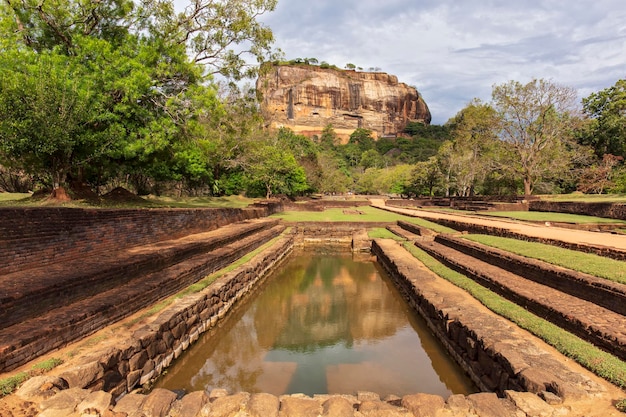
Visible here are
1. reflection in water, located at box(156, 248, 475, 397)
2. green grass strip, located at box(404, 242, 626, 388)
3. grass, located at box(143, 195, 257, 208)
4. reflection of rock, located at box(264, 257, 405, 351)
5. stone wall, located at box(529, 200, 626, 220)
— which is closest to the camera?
green grass strip, located at box(404, 242, 626, 388)

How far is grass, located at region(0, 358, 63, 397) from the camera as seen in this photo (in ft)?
10.3

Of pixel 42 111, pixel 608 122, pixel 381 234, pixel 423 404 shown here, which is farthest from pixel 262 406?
pixel 608 122

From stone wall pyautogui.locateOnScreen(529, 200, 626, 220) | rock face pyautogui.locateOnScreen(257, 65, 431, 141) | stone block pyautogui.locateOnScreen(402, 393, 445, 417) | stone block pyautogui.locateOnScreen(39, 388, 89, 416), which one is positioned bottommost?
stone block pyautogui.locateOnScreen(402, 393, 445, 417)

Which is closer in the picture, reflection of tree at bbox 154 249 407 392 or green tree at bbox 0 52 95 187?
reflection of tree at bbox 154 249 407 392

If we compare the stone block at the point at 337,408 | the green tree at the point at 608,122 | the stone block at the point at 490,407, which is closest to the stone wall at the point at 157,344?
the stone block at the point at 337,408

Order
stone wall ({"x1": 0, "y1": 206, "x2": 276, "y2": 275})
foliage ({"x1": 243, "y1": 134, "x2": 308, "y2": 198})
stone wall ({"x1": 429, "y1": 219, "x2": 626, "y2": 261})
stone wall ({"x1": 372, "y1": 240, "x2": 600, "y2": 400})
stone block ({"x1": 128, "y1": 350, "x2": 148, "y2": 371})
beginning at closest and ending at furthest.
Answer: stone wall ({"x1": 372, "y1": 240, "x2": 600, "y2": 400})
stone block ({"x1": 128, "y1": 350, "x2": 148, "y2": 371})
stone wall ({"x1": 0, "y1": 206, "x2": 276, "y2": 275})
stone wall ({"x1": 429, "y1": 219, "x2": 626, "y2": 261})
foliage ({"x1": 243, "y1": 134, "x2": 308, "y2": 198})

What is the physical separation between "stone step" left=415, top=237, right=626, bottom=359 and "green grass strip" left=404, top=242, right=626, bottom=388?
0.12m

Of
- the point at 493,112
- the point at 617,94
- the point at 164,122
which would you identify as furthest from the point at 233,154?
the point at 617,94

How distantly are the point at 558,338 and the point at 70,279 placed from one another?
21.4 feet

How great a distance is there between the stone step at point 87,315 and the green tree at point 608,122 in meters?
33.7

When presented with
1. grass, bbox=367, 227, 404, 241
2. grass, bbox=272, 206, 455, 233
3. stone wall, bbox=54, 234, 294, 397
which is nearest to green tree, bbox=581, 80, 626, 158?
grass, bbox=272, 206, 455, 233

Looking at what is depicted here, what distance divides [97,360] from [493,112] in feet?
108

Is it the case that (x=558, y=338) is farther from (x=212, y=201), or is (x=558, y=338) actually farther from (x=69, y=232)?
(x=212, y=201)

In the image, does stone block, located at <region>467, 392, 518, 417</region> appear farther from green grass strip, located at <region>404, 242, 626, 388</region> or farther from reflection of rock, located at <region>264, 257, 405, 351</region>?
reflection of rock, located at <region>264, 257, 405, 351</region>
